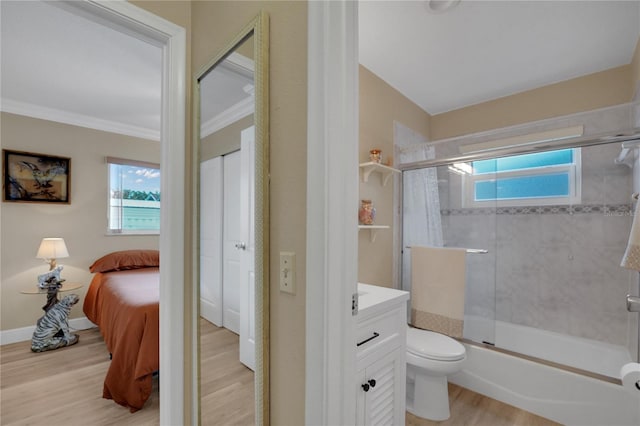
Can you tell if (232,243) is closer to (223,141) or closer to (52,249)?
(223,141)

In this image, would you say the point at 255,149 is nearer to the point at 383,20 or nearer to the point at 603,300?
the point at 383,20

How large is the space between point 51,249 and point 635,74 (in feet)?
17.5

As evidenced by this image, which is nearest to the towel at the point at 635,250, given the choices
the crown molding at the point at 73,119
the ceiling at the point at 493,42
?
the ceiling at the point at 493,42

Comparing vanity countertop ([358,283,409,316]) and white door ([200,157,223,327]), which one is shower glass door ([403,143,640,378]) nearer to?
vanity countertop ([358,283,409,316])

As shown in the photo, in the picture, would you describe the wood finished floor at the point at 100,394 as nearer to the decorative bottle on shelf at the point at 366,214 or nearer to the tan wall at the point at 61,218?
the tan wall at the point at 61,218

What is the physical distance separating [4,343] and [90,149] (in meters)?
2.25

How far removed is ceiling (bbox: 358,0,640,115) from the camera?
1.75 meters

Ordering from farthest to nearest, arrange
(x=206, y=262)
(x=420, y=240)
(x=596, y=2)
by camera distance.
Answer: (x=420, y=240) → (x=596, y=2) → (x=206, y=262)

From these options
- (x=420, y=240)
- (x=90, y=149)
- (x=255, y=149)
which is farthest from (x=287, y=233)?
(x=90, y=149)

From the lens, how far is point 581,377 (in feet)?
5.84

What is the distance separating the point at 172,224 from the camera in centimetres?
132

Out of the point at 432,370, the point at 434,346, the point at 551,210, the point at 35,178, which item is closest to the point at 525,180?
the point at 551,210

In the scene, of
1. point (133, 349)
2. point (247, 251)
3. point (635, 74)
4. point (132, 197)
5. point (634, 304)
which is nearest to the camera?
point (247, 251)

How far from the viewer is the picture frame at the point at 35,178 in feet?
10.1
